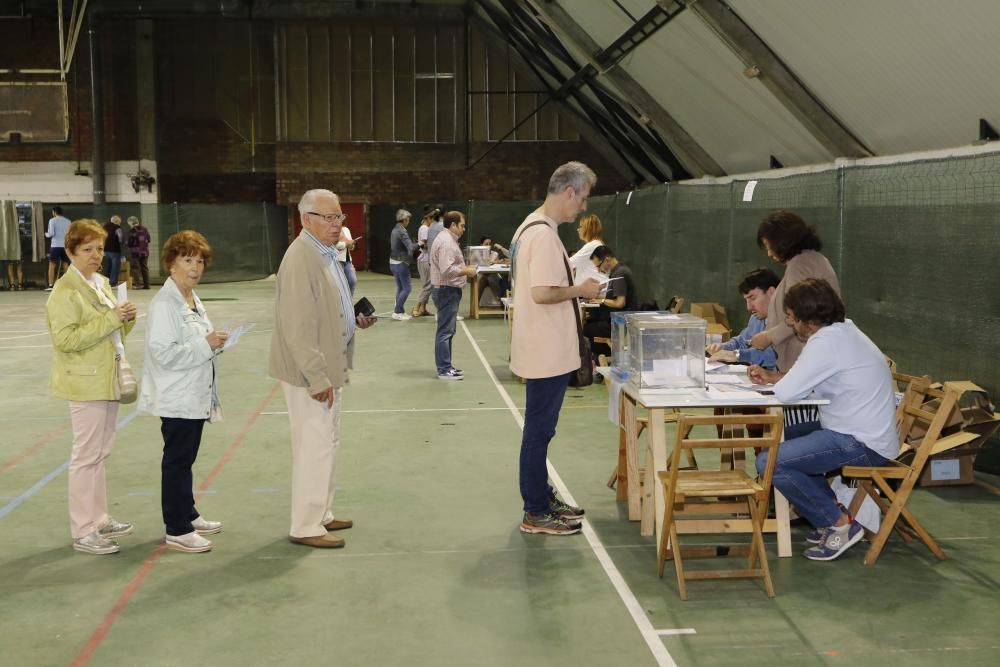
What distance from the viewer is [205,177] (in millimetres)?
26406

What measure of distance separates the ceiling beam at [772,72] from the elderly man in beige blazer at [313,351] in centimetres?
866

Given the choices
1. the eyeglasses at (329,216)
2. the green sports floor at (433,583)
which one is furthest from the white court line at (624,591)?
the eyeglasses at (329,216)

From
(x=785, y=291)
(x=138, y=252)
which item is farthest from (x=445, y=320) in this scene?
(x=138, y=252)

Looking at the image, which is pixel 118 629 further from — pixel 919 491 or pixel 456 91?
pixel 456 91

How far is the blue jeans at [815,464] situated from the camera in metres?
4.93

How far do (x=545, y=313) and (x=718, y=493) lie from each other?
4.00ft

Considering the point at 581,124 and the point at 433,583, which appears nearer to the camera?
the point at 433,583

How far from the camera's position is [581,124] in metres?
25.8

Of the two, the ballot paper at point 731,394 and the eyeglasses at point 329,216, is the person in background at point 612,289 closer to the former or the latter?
the ballot paper at point 731,394

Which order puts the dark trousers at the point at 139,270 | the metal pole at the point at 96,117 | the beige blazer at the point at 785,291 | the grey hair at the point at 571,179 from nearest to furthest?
the grey hair at the point at 571,179 < the beige blazer at the point at 785,291 < the dark trousers at the point at 139,270 < the metal pole at the point at 96,117

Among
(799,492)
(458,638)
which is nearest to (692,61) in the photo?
(799,492)

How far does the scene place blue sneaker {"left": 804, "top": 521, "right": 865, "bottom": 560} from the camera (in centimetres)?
510

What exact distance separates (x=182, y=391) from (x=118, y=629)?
1154mm

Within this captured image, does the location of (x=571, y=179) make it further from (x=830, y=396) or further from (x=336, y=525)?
(x=336, y=525)
